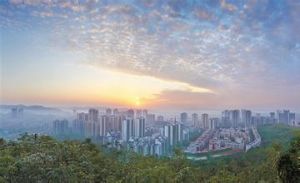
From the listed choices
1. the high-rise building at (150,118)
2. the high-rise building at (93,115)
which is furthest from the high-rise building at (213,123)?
the high-rise building at (93,115)

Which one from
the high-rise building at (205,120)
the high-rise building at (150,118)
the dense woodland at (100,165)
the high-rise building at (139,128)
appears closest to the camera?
the dense woodland at (100,165)

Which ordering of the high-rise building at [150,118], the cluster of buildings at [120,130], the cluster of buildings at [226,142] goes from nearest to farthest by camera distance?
the cluster of buildings at [120,130] → the cluster of buildings at [226,142] → the high-rise building at [150,118]

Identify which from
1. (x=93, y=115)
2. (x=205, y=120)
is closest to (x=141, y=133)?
(x=93, y=115)

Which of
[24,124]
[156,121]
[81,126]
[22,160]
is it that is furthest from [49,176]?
[156,121]

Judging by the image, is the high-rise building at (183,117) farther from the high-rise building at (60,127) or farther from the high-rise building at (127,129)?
the high-rise building at (60,127)

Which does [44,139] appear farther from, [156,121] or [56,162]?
[156,121]

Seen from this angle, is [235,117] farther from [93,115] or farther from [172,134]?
[93,115]
